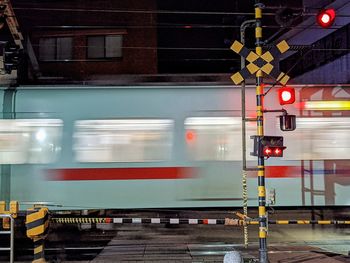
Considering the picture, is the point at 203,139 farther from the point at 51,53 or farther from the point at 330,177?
the point at 51,53

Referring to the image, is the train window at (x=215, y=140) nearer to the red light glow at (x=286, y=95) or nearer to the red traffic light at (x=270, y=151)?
the red light glow at (x=286, y=95)

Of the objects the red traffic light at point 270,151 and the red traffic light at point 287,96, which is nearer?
the red traffic light at point 270,151

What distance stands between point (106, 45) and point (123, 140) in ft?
36.2

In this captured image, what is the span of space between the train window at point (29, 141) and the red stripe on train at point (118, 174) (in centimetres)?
43

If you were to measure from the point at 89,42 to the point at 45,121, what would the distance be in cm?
1073

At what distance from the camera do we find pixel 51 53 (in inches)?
811

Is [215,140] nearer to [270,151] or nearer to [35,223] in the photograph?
[270,151]

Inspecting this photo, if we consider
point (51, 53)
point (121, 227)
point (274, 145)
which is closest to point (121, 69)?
point (51, 53)

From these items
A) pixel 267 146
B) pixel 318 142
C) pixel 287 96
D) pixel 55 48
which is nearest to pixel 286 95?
pixel 287 96

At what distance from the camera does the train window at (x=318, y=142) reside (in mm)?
10758

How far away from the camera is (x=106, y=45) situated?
20.6 meters

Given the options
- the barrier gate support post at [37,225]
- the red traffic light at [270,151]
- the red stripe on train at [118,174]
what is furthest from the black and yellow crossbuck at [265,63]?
the barrier gate support post at [37,225]

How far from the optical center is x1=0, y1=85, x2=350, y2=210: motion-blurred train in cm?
1047

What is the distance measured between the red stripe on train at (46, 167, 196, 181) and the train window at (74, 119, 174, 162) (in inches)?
9.5
